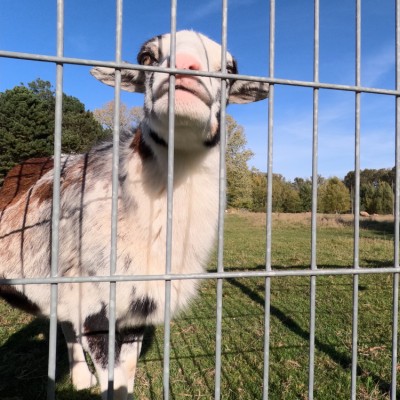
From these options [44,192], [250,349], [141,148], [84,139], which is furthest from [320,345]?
[84,139]

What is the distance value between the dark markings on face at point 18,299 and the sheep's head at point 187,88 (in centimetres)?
186

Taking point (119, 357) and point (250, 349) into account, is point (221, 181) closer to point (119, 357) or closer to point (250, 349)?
Answer: point (119, 357)

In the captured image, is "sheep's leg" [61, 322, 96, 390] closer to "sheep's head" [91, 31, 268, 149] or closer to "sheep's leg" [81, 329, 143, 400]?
"sheep's leg" [81, 329, 143, 400]

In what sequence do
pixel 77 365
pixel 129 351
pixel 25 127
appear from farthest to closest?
1. pixel 25 127
2. pixel 77 365
3. pixel 129 351

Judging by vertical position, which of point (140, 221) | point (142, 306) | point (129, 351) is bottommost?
point (129, 351)

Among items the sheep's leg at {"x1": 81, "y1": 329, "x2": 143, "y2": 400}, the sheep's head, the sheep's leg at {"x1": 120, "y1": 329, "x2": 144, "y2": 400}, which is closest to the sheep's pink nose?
the sheep's head

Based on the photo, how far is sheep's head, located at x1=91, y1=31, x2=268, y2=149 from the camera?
173 cm

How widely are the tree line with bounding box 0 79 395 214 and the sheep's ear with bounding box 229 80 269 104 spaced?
870 mm

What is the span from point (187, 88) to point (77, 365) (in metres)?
2.84

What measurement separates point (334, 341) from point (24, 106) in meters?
13.4

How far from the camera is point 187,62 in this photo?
163 cm

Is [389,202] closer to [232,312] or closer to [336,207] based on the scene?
[336,207]

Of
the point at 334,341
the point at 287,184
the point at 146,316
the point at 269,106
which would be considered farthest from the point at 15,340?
the point at 287,184

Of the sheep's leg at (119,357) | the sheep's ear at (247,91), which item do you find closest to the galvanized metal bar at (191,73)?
the sheep's ear at (247,91)
